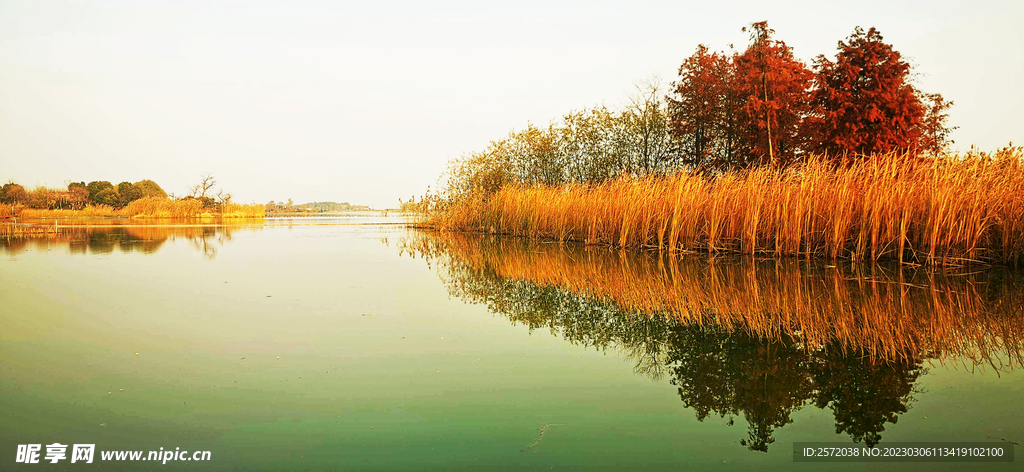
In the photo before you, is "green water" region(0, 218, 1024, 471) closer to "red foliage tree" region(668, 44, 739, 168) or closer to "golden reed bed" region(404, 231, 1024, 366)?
"golden reed bed" region(404, 231, 1024, 366)

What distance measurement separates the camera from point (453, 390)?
2.41 meters

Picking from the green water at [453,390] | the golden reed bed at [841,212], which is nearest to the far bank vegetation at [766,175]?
the golden reed bed at [841,212]

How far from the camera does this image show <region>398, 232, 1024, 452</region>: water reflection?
2.25m

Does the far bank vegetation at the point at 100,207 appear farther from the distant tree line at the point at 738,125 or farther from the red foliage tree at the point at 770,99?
the red foliage tree at the point at 770,99

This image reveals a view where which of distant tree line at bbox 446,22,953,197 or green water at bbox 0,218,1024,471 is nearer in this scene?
green water at bbox 0,218,1024,471

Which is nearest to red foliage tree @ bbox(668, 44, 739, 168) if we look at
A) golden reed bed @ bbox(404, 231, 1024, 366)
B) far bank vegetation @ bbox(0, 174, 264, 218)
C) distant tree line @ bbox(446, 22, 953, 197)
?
distant tree line @ bbox(446, 22, 953, 197)

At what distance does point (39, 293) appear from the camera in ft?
16.3

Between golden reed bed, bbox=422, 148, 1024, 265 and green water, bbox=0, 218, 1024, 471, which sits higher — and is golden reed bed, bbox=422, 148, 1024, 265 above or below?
above

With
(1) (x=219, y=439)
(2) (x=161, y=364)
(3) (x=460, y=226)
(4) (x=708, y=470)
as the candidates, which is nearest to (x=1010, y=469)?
(4) (x=708, y=470)

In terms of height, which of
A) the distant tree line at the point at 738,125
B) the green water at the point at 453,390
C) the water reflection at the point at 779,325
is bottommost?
the green water at the point at 453,390

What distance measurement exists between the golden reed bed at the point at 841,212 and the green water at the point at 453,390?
10.7 ft

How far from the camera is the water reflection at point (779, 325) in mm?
2252

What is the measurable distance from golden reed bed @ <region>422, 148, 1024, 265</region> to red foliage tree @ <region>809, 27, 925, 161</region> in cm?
1084

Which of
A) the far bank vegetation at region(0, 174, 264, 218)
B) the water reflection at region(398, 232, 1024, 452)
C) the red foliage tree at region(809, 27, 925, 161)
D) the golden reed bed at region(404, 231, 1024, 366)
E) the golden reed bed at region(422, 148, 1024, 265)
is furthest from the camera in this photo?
the far bank vegetation at region(0, 174, 264, 218)
